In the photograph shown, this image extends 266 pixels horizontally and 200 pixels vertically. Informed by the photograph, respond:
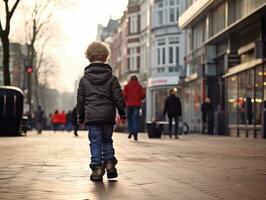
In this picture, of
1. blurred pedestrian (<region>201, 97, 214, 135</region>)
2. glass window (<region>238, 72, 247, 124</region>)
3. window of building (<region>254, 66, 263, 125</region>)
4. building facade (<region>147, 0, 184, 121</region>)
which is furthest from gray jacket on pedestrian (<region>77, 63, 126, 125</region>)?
building facade (<region>147, 0, 184, 121</region>)

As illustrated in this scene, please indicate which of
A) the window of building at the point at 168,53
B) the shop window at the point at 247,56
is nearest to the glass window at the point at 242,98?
the shop window at the point at 247,56

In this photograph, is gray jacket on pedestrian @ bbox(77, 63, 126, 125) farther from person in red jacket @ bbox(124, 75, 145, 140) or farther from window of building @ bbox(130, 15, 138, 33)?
window of building @ bbox(130, 15, 138, 33)

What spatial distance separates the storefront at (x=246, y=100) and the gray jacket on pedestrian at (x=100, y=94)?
19.0 m

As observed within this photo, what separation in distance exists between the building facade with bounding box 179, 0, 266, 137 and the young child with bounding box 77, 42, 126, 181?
18369mm

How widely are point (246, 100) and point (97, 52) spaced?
75.5 feet

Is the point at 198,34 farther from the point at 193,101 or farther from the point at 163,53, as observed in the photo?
the point at 163,53

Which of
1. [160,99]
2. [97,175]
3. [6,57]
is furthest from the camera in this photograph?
[160,99]

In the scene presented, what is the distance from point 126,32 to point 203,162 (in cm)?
7189

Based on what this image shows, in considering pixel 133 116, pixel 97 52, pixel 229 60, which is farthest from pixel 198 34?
pixel 97 52

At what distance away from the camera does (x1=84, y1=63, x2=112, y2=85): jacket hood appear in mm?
9008

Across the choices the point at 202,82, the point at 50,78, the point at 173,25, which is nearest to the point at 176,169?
the point at 202,82

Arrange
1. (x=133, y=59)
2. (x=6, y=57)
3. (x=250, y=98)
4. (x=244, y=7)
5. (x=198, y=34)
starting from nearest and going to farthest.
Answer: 1. (x=250, y=98)
2. (x=244, y=7)
3. (x=6, y=57)
4. (x=198, y=34)
5. (x=133, y=59)

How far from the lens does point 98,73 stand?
9031mm

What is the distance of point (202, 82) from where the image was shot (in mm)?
42500
